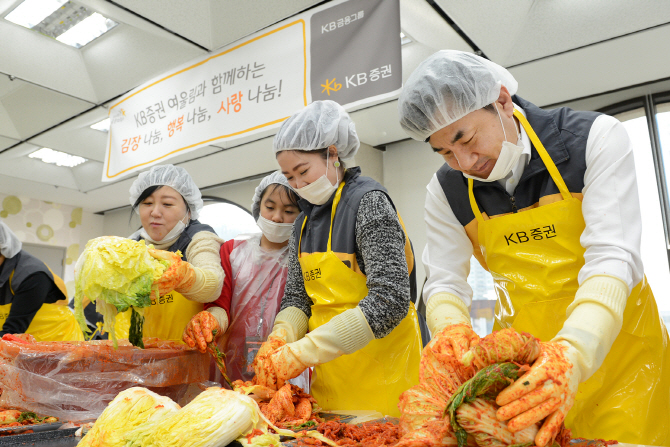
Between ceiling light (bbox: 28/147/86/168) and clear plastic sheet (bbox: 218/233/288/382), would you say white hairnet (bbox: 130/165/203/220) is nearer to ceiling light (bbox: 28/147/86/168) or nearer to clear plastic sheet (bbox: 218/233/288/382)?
clear plastic sheet (bbox: 218/233/288/382)

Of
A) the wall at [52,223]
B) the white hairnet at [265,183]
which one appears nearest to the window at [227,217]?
the wall at [52,223]

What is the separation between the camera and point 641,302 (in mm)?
1555

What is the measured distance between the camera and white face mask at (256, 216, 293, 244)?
2.68 meters

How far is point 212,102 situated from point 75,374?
212 cm

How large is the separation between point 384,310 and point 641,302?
2.79ft

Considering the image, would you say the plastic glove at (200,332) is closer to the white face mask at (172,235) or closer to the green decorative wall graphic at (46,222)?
the white face mask at (172,235)

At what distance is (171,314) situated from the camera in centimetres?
256

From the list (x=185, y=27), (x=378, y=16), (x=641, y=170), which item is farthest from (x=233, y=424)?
(x=641, y=170)

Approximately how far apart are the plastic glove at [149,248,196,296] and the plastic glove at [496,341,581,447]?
56.8 inches

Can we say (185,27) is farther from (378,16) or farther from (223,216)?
(223,216)

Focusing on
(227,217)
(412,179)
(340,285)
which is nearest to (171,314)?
(340,285)

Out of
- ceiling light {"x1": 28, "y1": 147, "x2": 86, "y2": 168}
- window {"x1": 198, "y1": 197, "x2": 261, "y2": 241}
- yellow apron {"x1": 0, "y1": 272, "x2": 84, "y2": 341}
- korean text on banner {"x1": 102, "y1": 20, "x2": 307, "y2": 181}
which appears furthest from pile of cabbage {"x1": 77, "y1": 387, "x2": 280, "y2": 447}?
window {"x1": 198, "y1": 197, "x2": 261, "y2": 241}

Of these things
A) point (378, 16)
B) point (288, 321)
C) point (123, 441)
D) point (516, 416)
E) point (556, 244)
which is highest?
point (378, 16)

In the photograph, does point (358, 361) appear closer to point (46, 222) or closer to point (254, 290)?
point (254, 290)
